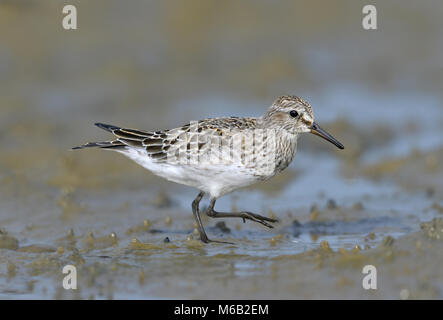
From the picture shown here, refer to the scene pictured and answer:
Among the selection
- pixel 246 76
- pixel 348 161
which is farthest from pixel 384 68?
pixel 348 161

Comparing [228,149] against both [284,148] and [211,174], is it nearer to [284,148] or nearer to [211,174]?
[211,174]

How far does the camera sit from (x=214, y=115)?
44.0 ft

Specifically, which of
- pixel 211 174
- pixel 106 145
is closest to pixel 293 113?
pixel 211 174

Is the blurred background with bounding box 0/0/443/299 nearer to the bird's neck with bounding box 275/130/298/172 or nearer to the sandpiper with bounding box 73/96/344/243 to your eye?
the sandpiper with bounding box 73/96/344/243

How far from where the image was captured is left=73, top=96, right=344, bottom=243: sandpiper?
316 inches

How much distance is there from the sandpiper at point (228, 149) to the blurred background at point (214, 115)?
72 centimetres

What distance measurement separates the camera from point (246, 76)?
15211mm

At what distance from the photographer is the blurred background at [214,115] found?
7.45 m

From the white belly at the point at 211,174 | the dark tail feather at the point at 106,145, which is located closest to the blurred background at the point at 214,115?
the white belly at the point at 211,174

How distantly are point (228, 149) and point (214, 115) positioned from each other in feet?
17.8

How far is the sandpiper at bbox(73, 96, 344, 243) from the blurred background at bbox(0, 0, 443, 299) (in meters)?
0.72

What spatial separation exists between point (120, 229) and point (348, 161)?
15.8 feet

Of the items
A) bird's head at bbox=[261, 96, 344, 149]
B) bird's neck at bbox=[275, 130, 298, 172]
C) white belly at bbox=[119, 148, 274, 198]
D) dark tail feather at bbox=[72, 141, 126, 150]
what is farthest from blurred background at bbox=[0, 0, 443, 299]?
bird's head at bbox=[261, 96, 344, 149]
